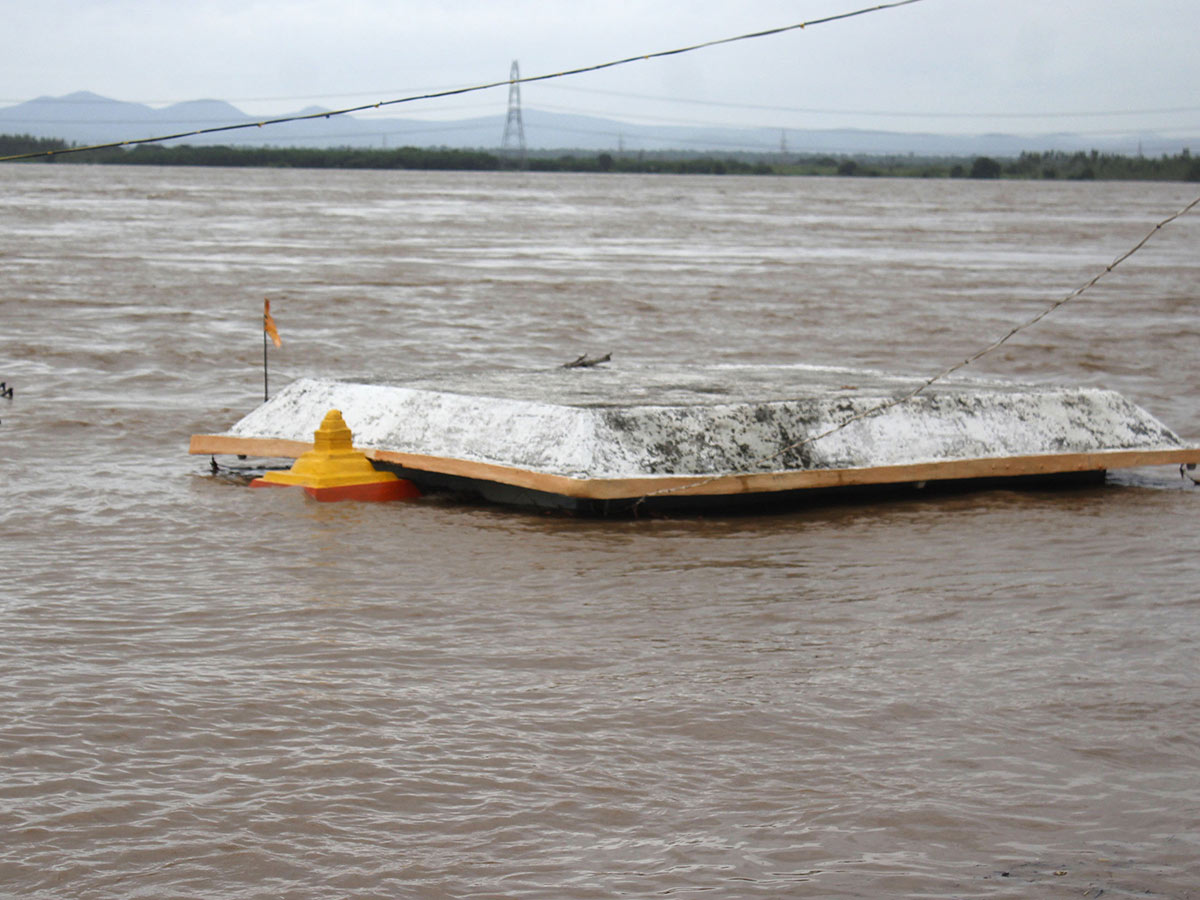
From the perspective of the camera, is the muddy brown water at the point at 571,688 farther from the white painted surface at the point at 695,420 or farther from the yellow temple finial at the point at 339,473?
the white painted surface at the point at 695,420

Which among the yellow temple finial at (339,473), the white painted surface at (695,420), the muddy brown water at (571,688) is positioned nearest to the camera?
the muddy brown water at (571,688)

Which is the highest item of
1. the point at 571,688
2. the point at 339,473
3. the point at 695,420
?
the point at 695,420

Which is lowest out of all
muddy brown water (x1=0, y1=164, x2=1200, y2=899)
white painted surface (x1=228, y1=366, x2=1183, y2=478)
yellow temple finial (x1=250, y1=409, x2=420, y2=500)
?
muddy brown water (x1=0, y1=164, x2=1200, y2=899)

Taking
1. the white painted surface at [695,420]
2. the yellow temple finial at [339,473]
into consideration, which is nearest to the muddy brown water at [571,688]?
the yellow temple finial at [339,473]

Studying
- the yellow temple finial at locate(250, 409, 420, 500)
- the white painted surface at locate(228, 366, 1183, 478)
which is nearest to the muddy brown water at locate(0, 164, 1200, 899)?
the yellow temple finial at locate(250, 409, 420, 500)

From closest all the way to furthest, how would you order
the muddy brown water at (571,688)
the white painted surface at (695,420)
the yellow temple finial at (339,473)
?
the muddy brown water at (571,688) < the white painted surface at (695,420) < the yellow temple finial at (339,473)

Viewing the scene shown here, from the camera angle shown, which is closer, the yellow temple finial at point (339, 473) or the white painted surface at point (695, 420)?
the white painted surface at point (695, 420)

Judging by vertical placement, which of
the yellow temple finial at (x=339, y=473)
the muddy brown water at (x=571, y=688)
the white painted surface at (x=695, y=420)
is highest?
the white painted surface at (x=695, y=420)

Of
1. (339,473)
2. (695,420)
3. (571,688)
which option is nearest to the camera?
(571,688)

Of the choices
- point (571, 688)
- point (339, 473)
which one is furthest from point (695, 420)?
point (571, 688)

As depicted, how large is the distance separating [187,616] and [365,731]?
1.67m

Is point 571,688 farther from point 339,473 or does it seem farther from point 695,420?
point 339,473

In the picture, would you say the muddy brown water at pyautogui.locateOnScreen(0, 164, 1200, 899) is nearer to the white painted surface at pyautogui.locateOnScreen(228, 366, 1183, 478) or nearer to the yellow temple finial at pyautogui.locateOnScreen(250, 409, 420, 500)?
the yellow temple finial at pyautogui.locateOnScreen(250, 409, 420, 500)

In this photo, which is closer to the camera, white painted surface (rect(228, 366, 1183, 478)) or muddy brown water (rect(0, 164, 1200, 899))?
muddy brown water (rect(0, 164, 1200, 899))
